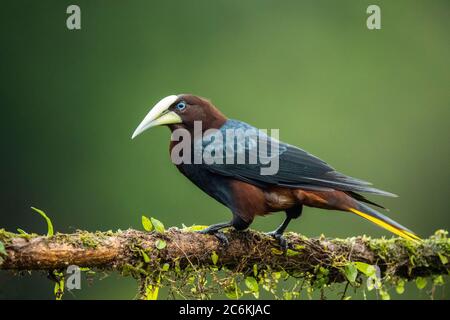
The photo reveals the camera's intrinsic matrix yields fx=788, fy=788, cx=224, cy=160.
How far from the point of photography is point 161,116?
18.7 feet

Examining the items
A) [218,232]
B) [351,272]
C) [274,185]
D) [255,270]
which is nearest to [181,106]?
[274,185]

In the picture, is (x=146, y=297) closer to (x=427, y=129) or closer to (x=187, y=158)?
(x=187, y=158)

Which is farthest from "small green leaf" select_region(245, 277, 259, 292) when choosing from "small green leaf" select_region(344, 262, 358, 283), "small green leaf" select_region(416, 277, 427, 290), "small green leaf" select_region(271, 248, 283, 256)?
"small green leaf" select_region(416, 277, 427, 290)

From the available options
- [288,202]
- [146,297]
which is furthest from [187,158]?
[146,297]

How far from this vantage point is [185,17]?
1225 cm

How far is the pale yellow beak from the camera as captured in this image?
566cm

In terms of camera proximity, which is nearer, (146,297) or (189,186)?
(146,297)

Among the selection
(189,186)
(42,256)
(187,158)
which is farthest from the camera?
(189,186)

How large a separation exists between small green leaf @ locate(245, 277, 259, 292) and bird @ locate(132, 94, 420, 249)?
0.31 metres

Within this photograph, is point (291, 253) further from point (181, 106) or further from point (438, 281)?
point (181, 106)

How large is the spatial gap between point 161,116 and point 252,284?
4.70 feet

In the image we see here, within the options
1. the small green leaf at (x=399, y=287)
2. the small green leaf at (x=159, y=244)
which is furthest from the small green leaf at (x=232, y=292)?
the small green leaf at (x=399, y=287)

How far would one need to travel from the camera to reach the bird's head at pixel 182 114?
5684mm

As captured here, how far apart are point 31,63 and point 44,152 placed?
1.51m
